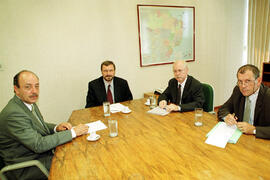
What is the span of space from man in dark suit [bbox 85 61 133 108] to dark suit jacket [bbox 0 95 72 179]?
129 centimetres

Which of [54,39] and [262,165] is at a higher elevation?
[54,39]

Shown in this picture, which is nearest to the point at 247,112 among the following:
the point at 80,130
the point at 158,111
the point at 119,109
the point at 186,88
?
the point at 186,88

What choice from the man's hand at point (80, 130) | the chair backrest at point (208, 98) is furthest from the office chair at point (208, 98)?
the man's hand at point (80, 130)

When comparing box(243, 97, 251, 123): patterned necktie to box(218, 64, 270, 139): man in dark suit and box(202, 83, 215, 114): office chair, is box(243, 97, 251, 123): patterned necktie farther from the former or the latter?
box(202, 83, 215, 114): office chair

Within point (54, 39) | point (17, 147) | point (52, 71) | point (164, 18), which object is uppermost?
point (164, 18)

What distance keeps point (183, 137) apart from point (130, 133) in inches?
18.5

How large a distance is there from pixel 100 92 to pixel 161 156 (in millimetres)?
1805

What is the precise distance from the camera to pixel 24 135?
143 cm

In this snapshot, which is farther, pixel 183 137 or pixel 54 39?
pixel 54 39

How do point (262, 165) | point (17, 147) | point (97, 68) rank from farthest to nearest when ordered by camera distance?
point (97, 68)
point (17, 147)
point (262, 165)

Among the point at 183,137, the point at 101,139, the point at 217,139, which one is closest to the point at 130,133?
the point at 101,139

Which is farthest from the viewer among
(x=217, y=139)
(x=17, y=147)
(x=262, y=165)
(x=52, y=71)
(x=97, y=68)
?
(x=97, y=68)

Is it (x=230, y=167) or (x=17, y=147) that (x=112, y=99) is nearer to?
(x=17, y=147)

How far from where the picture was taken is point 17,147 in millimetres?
1505
